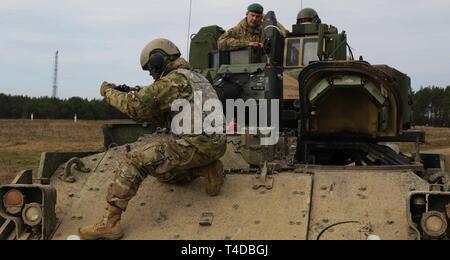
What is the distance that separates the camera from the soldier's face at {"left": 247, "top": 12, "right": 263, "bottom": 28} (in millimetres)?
9133

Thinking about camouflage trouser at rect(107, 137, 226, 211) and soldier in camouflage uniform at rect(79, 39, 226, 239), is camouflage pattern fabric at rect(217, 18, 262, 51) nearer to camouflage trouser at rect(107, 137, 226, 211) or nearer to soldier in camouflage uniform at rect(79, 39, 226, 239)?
soldier in camouflage uniform at rect(79, 39, 226, 239)

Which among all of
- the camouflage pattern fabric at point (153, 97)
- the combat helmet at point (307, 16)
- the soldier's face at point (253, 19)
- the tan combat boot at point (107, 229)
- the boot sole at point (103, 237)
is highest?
the combat helmet at point (307, 16)

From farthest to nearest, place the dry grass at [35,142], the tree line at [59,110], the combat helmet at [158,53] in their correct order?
1. the tree line at [59,110]
2. the dry grass at [35,142]
3. the combat helmet at [158,53]

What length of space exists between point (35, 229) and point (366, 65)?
10.9 feet

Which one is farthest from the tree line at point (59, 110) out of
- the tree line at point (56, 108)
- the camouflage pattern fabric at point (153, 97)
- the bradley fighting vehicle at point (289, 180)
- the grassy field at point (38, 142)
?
the camouflage pattern fabric at point (153, 97)

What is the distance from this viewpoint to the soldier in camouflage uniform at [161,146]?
5586 millimetres

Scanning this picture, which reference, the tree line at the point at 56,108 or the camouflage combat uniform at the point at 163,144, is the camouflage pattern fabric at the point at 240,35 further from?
the tree line at the point at 56,108

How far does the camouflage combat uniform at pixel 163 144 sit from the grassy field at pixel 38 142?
1087 cm

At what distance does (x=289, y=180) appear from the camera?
6.11m

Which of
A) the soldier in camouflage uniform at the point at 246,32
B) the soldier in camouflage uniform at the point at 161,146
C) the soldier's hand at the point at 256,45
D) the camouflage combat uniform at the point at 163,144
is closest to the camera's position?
the soldier in camouflage uniform at the point at 161,146

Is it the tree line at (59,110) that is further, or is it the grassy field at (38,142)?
the tree line at (59,110)
